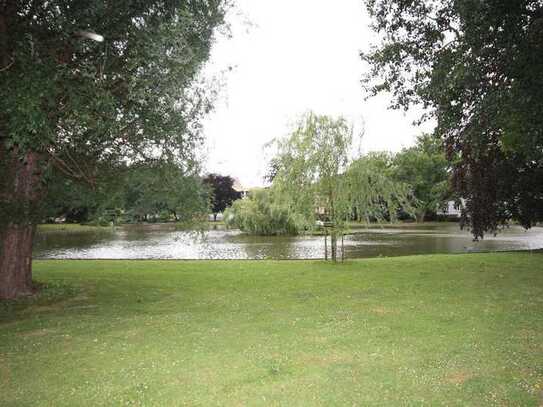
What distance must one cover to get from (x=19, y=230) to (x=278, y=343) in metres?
8.66

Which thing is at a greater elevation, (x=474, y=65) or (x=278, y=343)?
(x=474, y=65)

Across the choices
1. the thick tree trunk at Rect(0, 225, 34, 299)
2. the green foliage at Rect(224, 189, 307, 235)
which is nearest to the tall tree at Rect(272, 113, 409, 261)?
the thick tree trunk at Rect(0, 225, 34, 299)

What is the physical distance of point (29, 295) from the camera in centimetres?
1189

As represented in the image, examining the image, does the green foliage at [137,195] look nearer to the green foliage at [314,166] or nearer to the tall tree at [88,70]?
the tall tree at [88,70]

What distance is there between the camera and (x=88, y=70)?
26.1 ft

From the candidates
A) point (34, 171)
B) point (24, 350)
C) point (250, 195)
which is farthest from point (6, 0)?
point (250, 195)

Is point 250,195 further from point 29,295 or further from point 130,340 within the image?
point 130,340

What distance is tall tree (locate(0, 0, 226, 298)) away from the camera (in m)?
7.04

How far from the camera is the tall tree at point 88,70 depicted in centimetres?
704

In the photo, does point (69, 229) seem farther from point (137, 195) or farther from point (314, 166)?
point (137, 195)

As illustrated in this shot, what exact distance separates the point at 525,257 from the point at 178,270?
16.5m

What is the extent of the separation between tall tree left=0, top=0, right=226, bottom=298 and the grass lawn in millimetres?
3667

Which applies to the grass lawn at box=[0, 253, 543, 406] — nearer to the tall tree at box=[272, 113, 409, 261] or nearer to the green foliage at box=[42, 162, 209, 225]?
the green foliage at box=[42, 162, 209, 225]

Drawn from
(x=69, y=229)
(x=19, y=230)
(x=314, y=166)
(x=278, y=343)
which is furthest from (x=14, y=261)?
(x=69, y=229)
